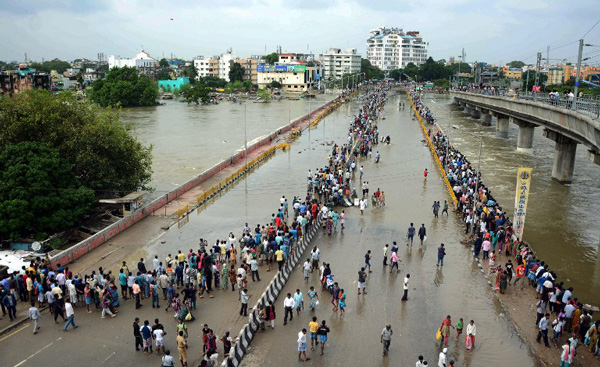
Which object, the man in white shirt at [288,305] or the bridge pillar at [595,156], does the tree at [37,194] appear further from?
the bridge pillar at [595,156]

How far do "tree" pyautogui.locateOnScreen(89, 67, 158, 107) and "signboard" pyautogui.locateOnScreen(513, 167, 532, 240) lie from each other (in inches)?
3393

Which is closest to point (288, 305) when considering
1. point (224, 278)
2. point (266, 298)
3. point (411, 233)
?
point (266, 298)

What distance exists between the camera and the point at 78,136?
2288cm

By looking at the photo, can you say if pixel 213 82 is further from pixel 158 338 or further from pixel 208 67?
pixel 158 338

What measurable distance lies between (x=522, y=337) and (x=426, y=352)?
2.83 metres

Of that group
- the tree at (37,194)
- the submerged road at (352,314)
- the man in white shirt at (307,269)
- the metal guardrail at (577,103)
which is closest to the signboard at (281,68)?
the metal guardrail at (577,103)

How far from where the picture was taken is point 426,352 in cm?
1193

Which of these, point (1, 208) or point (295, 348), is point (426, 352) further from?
point (1, 208)

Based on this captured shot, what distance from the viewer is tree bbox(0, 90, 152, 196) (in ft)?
71.5

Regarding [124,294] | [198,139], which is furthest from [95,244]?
[198,139]

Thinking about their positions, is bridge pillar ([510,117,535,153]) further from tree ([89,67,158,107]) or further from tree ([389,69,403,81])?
tree ([389,69,403,81])

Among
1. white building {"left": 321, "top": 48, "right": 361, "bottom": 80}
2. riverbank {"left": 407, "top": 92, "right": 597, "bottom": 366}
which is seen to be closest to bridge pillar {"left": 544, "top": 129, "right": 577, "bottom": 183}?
riverbank {"left": 407, "top": 92, "right": 597, "bottom": 366}

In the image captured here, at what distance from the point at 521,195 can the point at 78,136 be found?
19.6m

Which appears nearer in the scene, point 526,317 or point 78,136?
point 526,317
